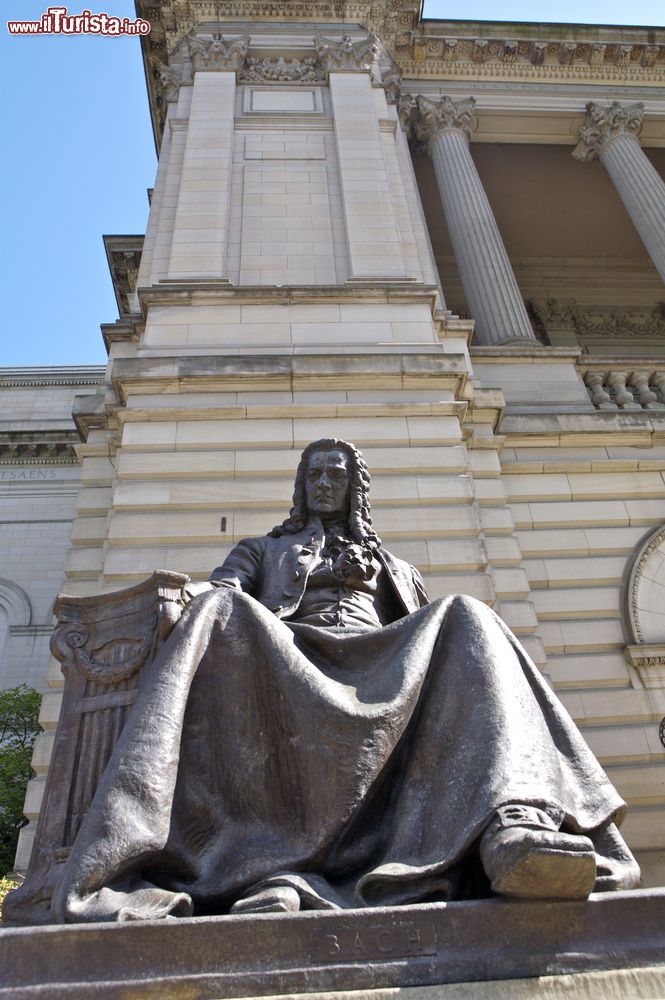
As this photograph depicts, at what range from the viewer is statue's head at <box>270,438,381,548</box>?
5773mm

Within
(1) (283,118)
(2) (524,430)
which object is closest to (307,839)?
(2) (524,430)

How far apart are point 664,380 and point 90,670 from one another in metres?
11.0

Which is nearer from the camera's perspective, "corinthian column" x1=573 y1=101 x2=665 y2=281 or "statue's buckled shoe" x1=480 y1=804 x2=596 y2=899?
"statue's buckled shoe" x1=480 y1=804 x2=596 y2=899

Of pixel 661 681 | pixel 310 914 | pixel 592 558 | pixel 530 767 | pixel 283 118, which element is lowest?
pixel 310 914

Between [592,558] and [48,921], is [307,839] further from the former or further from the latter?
[592,558]

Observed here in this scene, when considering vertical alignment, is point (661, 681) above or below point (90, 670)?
above

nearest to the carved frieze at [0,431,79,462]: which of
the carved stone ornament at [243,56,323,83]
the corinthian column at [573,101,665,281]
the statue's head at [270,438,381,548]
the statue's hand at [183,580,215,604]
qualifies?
the carved stone ornament at [243,56,323,83]

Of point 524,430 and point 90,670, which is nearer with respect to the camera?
point 90,670

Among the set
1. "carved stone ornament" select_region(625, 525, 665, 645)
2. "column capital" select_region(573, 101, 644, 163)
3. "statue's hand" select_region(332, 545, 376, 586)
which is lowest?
"statue's hand" select_region(332, 545, 376, 586)

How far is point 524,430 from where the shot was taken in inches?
430

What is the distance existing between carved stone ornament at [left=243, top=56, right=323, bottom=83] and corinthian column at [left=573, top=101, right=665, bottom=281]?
22.4 feet

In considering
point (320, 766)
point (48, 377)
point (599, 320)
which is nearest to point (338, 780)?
point (320, 766)

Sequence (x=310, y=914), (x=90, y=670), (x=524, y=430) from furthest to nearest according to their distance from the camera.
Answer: (x=524, y=430), (x=90, y=670), (x=310, y=914)

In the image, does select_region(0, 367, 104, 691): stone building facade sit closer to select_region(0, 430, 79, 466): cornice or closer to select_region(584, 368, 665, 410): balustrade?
select_region(0, 430, 79, 466): cornice
